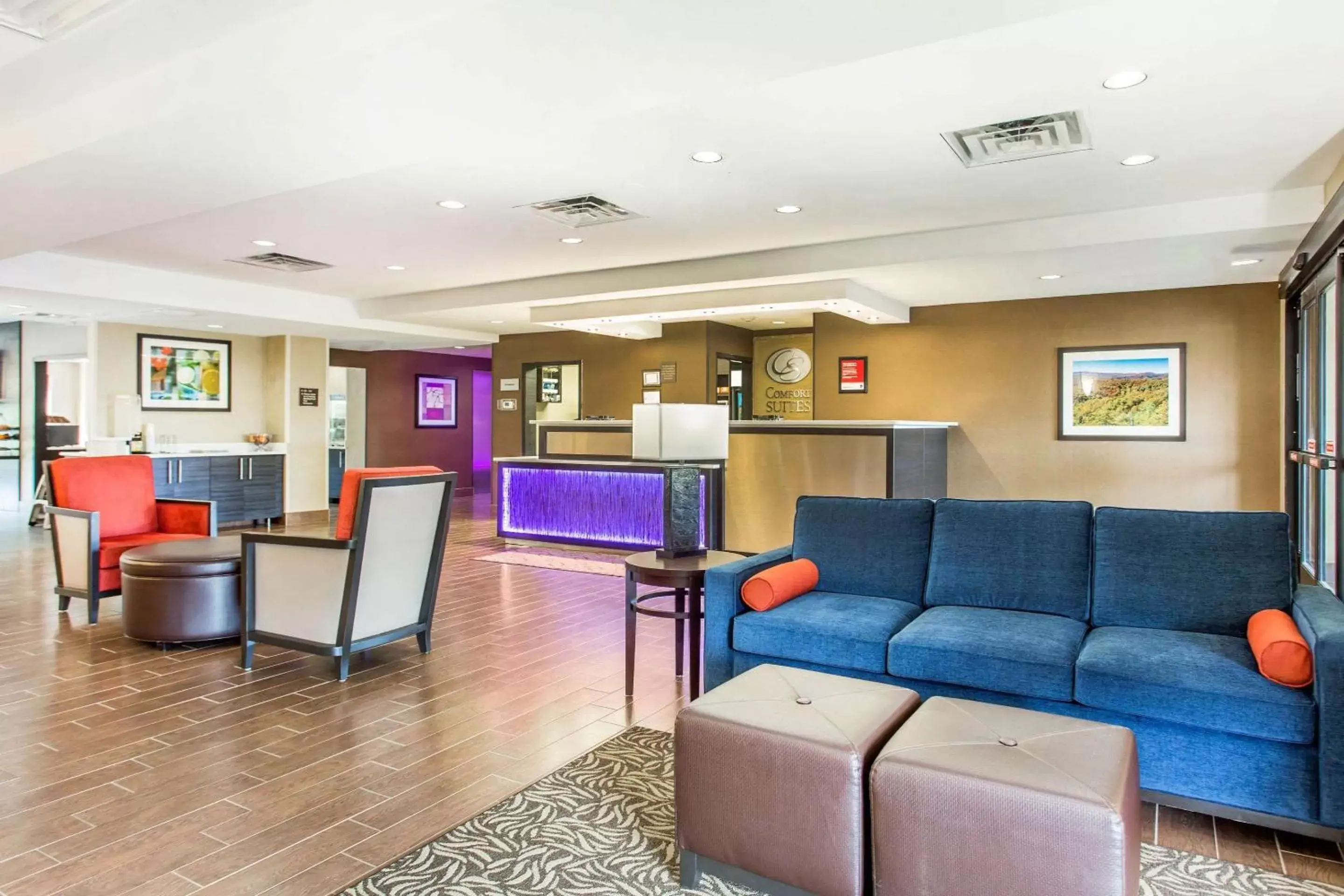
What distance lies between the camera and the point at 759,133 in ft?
13.3

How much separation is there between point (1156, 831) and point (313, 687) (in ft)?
11.3

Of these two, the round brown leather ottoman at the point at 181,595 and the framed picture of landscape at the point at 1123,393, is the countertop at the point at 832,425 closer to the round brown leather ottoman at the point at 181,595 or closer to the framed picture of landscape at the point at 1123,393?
the framed picture of landscape at the point at 1123,393

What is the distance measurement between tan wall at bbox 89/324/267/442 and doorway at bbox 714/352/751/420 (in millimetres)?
5800

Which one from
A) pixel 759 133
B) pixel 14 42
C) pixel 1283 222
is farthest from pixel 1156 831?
pixel 14 42

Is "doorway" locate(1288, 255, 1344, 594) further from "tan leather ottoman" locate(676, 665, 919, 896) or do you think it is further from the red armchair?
the red armchair

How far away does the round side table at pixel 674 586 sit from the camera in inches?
141

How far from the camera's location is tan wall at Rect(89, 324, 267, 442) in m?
9.16

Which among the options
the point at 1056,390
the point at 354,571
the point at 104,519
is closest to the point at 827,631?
the point at 354,571

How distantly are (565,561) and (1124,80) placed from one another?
5643 millimetres

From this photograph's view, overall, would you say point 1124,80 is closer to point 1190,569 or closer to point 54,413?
point 1190,569

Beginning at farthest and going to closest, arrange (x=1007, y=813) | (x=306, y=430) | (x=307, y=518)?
(x=306, y=430), (x=307, y=518), (x=1007, y=813)

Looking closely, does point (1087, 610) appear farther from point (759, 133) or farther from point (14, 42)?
point (14, 42)

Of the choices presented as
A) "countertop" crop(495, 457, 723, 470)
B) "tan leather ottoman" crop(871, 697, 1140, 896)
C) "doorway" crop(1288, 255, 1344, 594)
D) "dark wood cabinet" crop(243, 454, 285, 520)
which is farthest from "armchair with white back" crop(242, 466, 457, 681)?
"dark wood cabinet" crop(243, 454, 285, 520)

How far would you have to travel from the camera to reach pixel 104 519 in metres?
5.33
